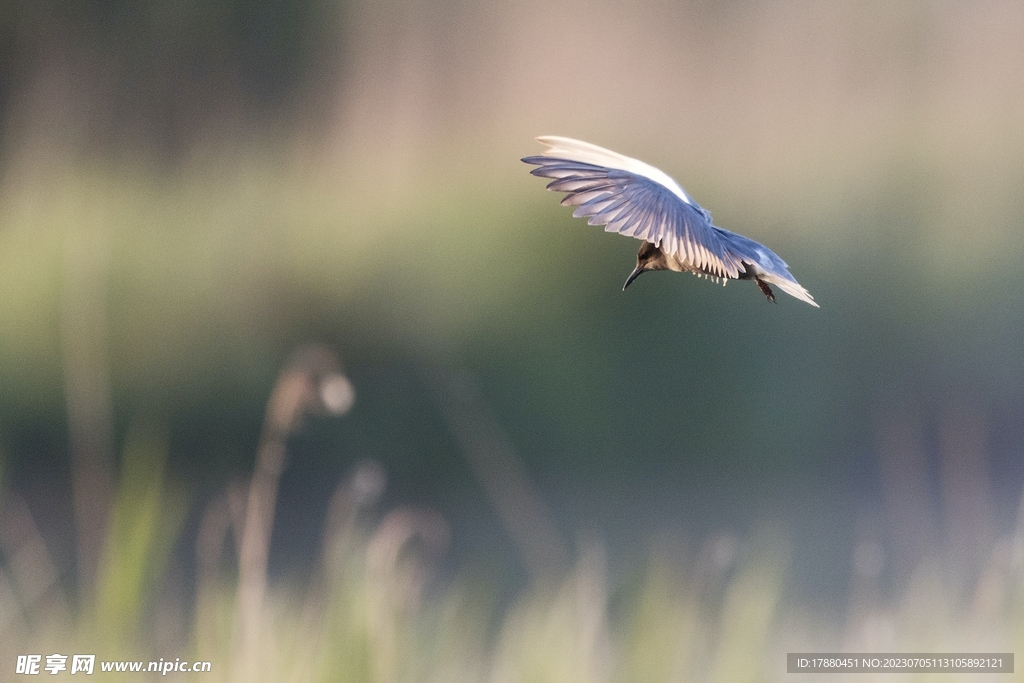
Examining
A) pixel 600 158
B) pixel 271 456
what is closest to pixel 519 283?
pixel 271 456

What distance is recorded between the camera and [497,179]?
1.78m

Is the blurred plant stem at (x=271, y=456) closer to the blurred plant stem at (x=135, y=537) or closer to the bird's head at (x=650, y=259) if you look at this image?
the blurred plant stem at (x=135, y=537)

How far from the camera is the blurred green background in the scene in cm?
173

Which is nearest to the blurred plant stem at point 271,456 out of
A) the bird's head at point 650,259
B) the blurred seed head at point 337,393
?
the blurred seed head at point 337,393

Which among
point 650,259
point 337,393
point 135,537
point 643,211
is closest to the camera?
point 643,211

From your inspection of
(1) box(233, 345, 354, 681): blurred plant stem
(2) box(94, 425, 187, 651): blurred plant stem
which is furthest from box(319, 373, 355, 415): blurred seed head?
(2) box(94, 425, 187, 651): blurred plant stem

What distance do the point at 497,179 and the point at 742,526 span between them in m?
0.84

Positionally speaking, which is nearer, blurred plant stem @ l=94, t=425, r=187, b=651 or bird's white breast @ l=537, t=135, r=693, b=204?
bird's white breast @ l=537, t=135, r=693, b=204

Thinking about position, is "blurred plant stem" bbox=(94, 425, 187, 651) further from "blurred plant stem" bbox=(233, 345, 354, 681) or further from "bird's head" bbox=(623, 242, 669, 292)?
"bird's head" bbox=(623, 242, 669, 292)

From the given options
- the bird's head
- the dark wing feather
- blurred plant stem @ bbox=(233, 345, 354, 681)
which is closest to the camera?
the dark wing feather

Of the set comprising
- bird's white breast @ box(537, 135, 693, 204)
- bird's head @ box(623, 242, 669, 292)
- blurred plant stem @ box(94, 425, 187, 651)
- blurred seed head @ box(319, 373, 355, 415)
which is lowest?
blurred plant stem @ box(94, 425, 187, 651)

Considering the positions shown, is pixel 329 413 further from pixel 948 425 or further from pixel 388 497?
pixel 948 425

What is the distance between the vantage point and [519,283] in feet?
5.81

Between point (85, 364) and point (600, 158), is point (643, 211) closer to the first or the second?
point (600, 158)
